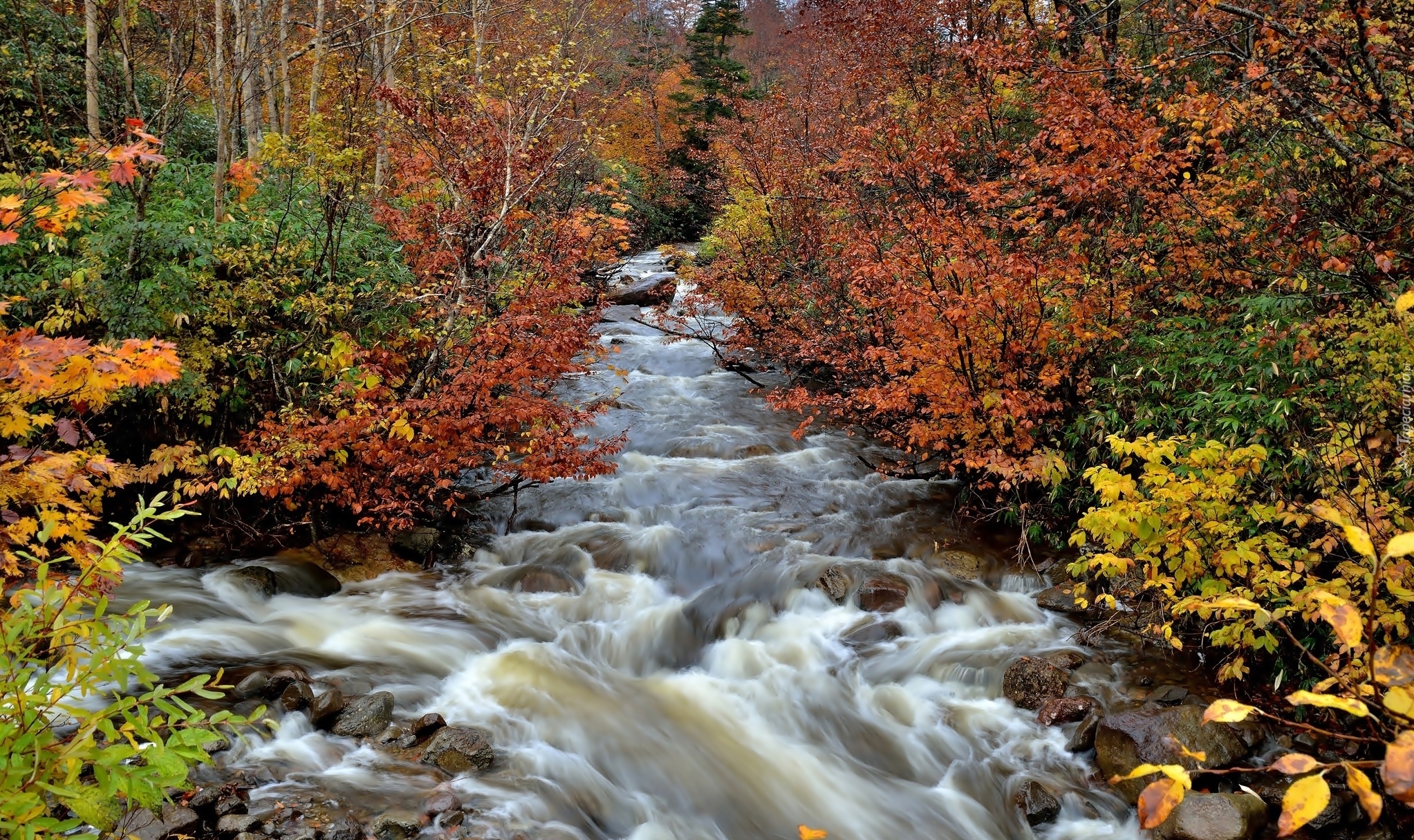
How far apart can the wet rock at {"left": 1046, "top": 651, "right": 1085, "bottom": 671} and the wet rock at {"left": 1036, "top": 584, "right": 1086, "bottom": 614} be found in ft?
2.48

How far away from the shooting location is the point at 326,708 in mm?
5445

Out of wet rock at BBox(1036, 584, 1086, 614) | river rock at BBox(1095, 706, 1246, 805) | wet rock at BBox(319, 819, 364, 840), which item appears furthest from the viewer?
wet rock at BBox(1036, 584, 1086, 614)

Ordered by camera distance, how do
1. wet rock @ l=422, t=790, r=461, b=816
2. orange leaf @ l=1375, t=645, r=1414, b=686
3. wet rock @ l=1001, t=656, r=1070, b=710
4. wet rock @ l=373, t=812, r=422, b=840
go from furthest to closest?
wet rock @ l=1001, t=656, r=1070, b=710 < wet rock @ l=422, t=790, r=461, b=816 < wet rock @ l=373, t=812, r=422, b=840 < orange leaf @ l=1375, t=645, r=1414, b=686

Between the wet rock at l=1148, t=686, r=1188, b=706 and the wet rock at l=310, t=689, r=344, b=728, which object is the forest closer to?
the wet rock at l=1148, t=686, r=1188, b=706

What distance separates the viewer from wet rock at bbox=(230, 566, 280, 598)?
725 centimetres

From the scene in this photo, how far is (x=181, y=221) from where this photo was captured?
7789 mm

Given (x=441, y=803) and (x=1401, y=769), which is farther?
(x=441, y=803)

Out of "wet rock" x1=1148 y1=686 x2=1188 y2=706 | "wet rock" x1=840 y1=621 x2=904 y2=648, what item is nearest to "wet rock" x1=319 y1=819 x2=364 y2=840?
"wet rock" x1=840 y1=621 x2=904 y2=648

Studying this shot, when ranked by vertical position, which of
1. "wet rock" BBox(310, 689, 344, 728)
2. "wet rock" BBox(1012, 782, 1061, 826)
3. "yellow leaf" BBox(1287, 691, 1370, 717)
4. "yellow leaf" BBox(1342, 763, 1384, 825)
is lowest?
"wet rock" BBox(1012, 782, 1061, 826)

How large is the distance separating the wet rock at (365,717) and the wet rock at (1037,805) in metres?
4.52

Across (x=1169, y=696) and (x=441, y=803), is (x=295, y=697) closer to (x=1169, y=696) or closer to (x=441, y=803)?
(x=441, y=803)

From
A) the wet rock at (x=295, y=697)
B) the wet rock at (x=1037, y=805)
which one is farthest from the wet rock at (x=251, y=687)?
the wet rock at (x=1037, y=805)

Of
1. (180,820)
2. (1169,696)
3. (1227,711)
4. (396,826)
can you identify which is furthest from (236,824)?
(1169,696)

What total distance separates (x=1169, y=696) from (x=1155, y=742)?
2.63ft
